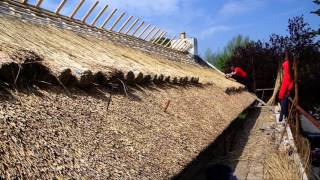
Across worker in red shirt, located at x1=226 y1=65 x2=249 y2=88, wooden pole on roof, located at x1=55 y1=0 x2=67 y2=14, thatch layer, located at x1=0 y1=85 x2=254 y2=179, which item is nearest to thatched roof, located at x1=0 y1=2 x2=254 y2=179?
thatch layer, located at x1=0 y1=85 x2=254 y2=179

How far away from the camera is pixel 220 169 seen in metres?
5.14

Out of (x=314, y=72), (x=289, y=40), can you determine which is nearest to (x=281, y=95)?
(x=314, y=72)

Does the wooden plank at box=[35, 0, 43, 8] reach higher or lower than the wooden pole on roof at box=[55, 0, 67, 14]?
lower

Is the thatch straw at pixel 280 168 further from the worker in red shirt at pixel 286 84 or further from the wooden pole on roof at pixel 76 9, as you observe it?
the wooden pole on roof at pixel 76 9

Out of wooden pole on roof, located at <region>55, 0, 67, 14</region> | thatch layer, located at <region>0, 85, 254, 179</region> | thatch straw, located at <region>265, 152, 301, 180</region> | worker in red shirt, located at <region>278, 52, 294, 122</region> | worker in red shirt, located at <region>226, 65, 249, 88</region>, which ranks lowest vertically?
thatch layer, located at <region>0, 85, 254, 179</region>

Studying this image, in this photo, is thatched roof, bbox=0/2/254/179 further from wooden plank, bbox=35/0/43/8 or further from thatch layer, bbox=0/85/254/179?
wooden plank, bbox=35/0/43/8

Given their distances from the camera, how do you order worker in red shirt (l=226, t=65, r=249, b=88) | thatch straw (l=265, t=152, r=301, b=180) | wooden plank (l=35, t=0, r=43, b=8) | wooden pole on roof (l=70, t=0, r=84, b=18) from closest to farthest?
thatch straw (l=265, t=152, r=301, b=180), wooden plank (l=35, t=0, r=43, b=8), wooden pole on roof (l=70, t=0, r=84, b=18), worker in red shirt (l=226, t=65, r=249, b=88)

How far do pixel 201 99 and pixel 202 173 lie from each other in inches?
46.5

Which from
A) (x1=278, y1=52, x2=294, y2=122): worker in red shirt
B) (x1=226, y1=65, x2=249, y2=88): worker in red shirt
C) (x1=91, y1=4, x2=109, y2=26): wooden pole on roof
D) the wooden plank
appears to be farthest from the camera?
(x1=226, y1=65, x2=249, y2=88): worker in red shirt

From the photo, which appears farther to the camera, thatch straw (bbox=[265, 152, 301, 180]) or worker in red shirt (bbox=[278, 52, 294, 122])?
worker in red shirt (bbox=[278, 52, 294, 122])

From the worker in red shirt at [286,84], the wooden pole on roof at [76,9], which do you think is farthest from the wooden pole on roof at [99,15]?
the worker in red shirt at [286,84]

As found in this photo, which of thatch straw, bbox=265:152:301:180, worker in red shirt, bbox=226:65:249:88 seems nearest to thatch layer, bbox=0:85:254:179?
thatch straw, bbox=265:152:301:180

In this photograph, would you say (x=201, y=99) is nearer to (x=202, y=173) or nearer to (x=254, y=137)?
(x=202, y=173)

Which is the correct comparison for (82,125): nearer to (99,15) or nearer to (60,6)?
(60,6)
